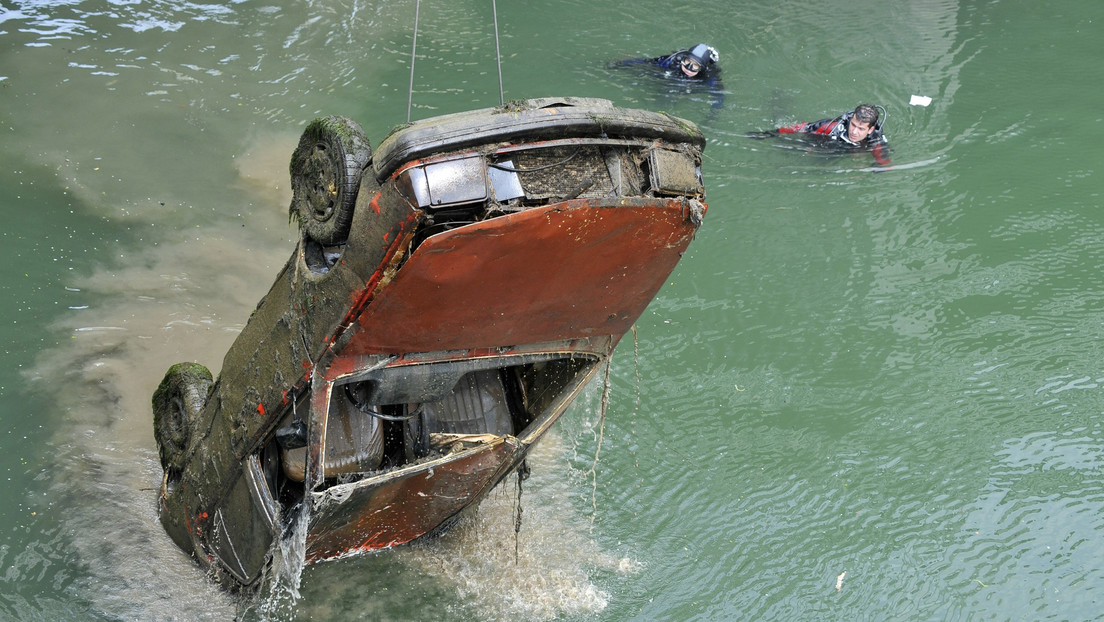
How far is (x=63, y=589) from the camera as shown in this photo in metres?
5.58

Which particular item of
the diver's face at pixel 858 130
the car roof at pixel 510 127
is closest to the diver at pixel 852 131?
the diver's face at pixel 858 130

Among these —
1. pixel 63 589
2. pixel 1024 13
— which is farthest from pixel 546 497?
pixel 1024 13

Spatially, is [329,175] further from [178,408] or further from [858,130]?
[858,130]

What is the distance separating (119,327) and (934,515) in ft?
19.0

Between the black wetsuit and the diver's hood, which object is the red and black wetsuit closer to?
the black wetsuit

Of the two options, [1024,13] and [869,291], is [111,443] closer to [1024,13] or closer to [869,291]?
[869,291]

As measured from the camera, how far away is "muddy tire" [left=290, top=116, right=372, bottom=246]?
12.1 feet

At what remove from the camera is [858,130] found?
9.50 metres

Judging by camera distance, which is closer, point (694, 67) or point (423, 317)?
point (423, 317)

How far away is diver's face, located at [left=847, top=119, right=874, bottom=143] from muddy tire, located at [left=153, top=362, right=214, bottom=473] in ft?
21.3

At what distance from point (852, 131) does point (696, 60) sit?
5.85 ft

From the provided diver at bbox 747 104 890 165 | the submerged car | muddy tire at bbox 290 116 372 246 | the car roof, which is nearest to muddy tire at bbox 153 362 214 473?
the submerged car

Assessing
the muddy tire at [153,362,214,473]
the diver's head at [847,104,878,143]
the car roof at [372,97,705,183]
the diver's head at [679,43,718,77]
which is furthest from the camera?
the diver's head at [679,43,718,77]

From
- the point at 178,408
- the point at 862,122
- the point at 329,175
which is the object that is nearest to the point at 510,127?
the point at 329,175
